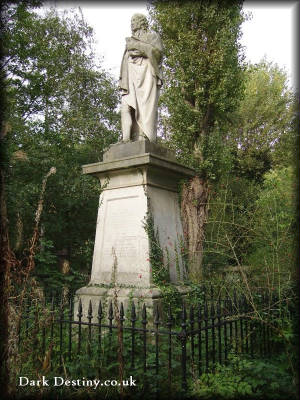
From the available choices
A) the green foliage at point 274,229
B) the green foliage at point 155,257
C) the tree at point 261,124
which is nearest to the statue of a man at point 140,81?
the green foliage at point 155,257

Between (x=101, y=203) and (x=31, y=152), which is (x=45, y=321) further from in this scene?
(x=31, y=152)

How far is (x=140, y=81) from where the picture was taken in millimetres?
5559

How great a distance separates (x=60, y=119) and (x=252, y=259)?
334 inches

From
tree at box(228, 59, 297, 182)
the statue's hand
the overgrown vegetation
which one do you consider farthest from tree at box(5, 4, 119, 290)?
tree at box(228, 59, 297, 182)

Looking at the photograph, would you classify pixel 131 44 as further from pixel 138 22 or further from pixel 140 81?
pixel 140 81

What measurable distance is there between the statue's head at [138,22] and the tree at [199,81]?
25.6 feet

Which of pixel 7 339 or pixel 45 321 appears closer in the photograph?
pixel 7 339

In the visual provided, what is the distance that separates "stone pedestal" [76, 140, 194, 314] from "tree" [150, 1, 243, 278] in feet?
25.7

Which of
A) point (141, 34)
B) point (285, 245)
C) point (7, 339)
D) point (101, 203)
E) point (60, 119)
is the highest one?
point (60, 119)

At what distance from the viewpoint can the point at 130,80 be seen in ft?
18.5

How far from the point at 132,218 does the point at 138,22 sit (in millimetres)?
3027

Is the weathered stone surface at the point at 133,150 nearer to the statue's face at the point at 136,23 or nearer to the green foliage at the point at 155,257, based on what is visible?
the green foliage at the point at 155,257

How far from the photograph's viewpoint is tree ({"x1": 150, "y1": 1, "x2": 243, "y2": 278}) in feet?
43.8

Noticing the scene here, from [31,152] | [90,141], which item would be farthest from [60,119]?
Result: [31,152]
